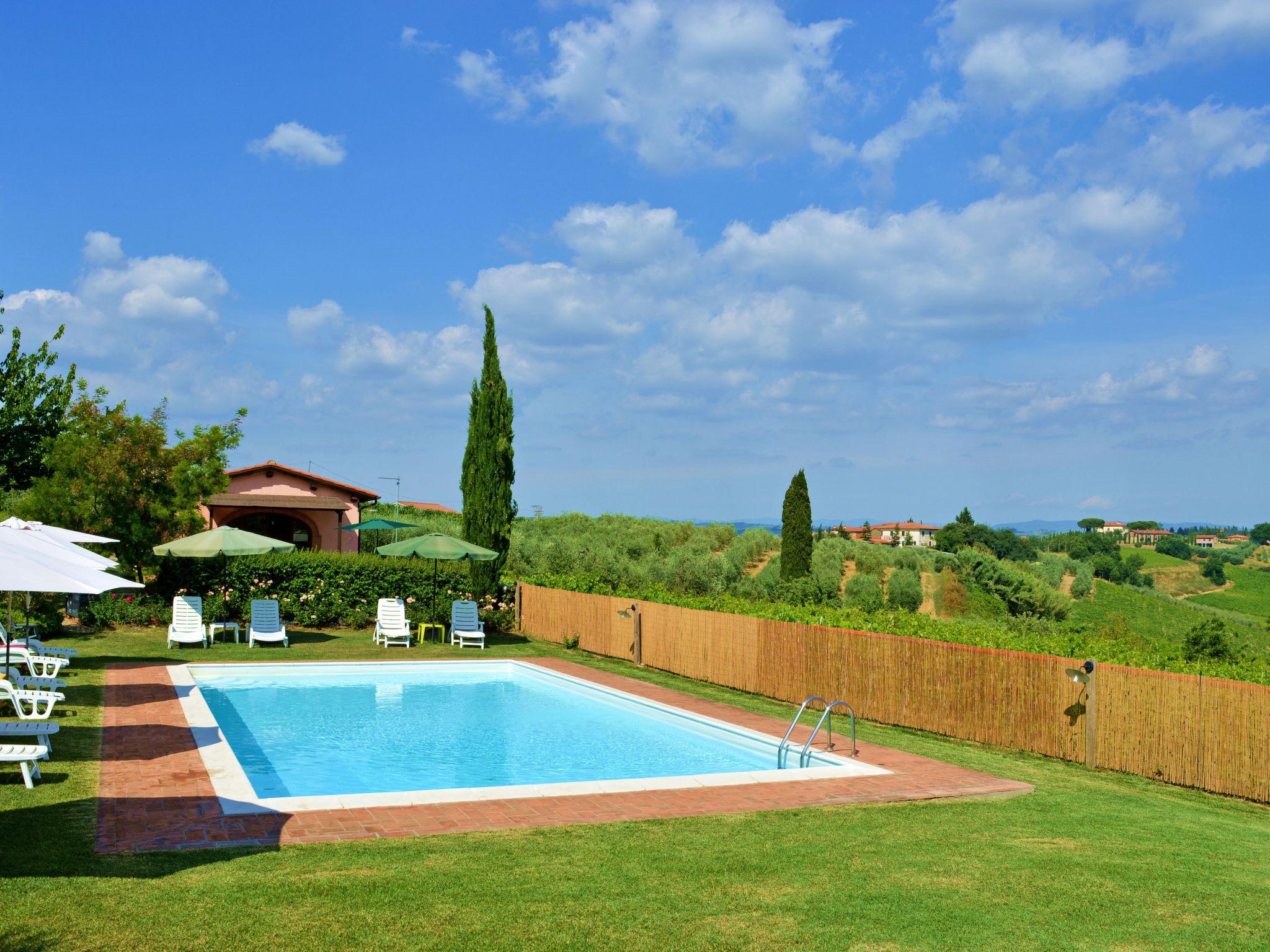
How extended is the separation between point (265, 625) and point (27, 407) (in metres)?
14.0

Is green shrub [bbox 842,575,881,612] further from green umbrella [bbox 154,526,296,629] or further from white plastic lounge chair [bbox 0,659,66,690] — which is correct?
white plastic lounge chair [bbox 0,659,66,690]

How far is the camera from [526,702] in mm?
16516

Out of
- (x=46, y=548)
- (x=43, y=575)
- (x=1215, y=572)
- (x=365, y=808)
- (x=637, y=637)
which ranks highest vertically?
(x=46, y=548)

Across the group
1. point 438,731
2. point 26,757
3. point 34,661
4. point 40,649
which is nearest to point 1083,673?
point 438,731

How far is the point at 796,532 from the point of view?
33250mm

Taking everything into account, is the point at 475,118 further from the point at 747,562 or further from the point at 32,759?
the point at 747,562

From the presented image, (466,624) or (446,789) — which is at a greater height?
(466,624)

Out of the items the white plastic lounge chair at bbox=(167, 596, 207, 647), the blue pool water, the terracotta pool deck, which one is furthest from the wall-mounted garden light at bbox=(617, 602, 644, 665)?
the white plastic lounge chair at bbox=(167, 596, 207, 647)

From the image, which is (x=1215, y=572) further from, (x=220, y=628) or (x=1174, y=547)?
(x=220, y=628)

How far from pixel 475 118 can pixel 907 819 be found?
64.8 ft

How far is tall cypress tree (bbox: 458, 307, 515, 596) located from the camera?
24.9 metres

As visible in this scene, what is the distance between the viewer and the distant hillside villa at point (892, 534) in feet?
197

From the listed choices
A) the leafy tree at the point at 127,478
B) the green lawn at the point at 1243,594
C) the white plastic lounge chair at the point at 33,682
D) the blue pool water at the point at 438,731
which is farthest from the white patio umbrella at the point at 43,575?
the green lawn at the point at 1243,594

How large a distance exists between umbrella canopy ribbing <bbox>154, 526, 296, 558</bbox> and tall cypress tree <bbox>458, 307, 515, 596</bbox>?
20.5ft
